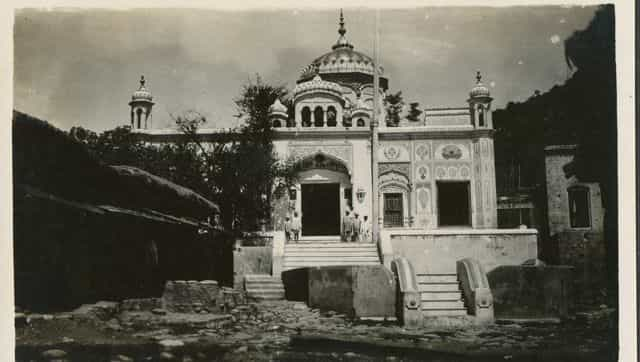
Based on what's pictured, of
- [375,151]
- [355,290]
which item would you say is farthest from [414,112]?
[355,290]

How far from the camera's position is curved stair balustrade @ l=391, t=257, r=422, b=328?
7059 millimetres

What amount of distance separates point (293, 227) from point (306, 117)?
2181 millimetres

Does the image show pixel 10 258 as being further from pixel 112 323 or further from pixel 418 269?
pixel 418 269

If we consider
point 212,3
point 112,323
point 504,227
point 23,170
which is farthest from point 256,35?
point 504,227

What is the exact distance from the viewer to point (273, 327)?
22.1 feet

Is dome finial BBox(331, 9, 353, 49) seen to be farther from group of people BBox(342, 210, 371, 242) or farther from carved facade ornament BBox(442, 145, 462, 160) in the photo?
carved facade ornament BBox(442, 145, 462, 160)

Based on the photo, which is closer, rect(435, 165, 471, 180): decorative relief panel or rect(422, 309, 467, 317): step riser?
rect(422, 309, 467, 317): step riser

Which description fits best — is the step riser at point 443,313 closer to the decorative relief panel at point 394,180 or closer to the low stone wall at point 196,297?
the low stone wall at point 196,297

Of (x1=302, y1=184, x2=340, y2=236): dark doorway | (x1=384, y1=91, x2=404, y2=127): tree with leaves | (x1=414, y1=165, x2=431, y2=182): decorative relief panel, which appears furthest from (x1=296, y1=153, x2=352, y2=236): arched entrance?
(x1=384, y1=91, x2=404, y2=127): tree with leaves

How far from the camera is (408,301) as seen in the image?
713 centimetres

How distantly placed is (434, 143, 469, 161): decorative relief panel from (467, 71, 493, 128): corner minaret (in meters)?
0.66

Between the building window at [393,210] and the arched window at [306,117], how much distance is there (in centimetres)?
182

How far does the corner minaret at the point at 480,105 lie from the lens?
7551 millimetres

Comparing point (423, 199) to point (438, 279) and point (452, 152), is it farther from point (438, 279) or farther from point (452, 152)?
point (438, 279)
